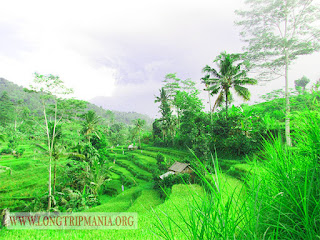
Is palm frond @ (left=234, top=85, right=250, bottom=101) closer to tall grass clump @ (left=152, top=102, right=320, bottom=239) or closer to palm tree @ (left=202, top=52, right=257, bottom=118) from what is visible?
palm tree @ (left=202, top=52, right=257, bottom=118)

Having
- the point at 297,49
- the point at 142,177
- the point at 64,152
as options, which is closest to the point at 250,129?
the point at 297,49

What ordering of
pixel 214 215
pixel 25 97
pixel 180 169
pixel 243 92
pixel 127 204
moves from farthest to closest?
pixel 25 97 < pixel 243 92 < pixel 180 169 < pixel 127 204 < pixel 214 215

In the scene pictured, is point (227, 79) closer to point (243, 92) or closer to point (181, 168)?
point (243, 92)

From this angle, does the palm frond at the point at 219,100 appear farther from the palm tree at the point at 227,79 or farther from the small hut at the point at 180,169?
the small hut at the point at 180,169

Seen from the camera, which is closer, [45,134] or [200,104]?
[45,134]

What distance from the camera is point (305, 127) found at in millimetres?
1104

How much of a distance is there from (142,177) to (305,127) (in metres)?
19.1

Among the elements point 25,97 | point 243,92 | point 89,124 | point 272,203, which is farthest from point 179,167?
point 25,97

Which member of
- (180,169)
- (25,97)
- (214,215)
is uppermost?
(25,97)

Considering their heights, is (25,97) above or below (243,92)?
above

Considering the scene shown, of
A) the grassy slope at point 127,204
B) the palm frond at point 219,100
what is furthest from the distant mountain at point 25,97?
the palm frond at point 219,100

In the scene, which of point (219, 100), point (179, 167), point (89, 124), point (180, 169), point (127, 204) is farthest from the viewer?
point (89, 124)

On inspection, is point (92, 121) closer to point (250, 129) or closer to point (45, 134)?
point (45, 134)

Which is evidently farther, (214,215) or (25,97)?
(25,97)
